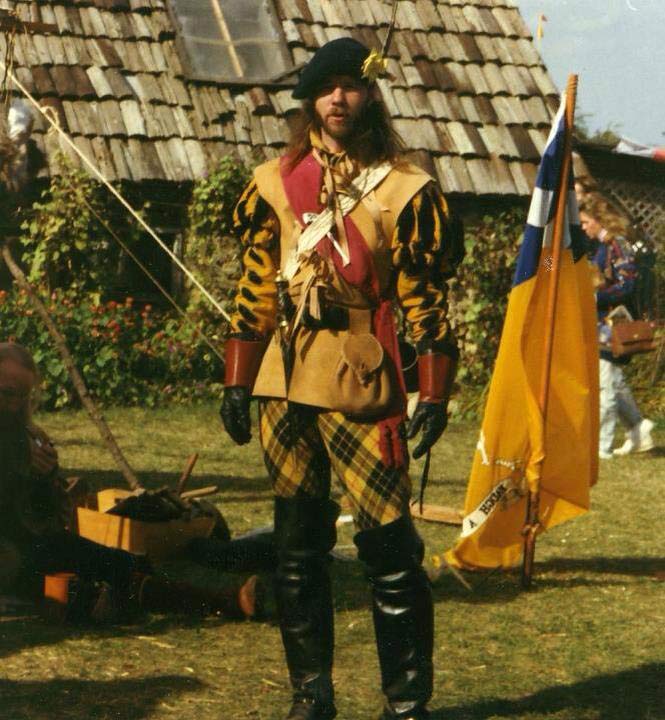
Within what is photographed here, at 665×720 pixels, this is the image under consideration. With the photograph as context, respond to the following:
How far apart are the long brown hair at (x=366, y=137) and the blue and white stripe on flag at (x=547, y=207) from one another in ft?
6.56

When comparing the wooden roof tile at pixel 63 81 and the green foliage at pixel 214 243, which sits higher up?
the wooden roof tile at pixel 63 81

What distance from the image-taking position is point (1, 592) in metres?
5.49

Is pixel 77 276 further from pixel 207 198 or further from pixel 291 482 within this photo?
pixel 291 482

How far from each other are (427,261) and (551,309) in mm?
2146

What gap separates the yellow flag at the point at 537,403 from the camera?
20.0 ft

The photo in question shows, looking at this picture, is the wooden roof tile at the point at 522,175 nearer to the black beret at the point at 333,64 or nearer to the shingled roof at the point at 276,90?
the shingled roof at the point at 276,90

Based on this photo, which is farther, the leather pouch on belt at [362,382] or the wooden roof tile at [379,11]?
the wooden roof tile at [379,11]

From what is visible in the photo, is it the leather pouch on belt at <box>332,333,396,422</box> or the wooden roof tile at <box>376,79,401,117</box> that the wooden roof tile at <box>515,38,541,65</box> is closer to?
the wooden roof tile at <box>376,79,401,117</box>

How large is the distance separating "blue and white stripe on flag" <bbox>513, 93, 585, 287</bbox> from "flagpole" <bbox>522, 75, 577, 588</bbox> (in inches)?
0.8

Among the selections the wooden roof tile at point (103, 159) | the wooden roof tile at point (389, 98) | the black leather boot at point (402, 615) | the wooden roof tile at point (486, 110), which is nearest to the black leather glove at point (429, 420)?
the black leather boot at point (402, 615)

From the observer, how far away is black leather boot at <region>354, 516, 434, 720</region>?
156 inches

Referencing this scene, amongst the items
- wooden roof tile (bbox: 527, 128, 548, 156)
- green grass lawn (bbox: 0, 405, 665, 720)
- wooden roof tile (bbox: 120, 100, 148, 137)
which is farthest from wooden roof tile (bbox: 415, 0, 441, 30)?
green grass lawn (bbox: 0, 405, 665, 720)

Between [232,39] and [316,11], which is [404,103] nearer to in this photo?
[316,11]

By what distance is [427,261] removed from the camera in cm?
402
